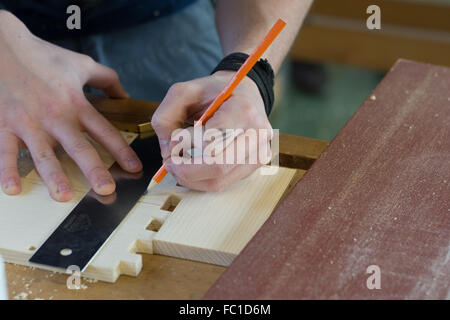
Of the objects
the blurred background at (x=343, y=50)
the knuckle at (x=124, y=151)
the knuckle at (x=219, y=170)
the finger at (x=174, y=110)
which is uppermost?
the finger at (x=174, y=110)

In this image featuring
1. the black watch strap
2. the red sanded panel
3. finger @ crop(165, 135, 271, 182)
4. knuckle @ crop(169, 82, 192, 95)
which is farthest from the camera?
the black watch strap

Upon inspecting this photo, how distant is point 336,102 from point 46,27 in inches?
99.7

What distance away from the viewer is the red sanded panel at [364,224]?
83cm

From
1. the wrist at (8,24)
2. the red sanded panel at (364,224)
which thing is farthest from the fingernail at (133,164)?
the wrist at (8,24)

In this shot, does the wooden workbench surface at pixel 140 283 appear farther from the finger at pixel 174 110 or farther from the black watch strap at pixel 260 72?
the black watch strap at pixel 260 72

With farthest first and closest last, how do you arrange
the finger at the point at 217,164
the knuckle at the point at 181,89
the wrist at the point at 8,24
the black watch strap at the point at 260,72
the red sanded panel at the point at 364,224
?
the wrist at the point at 8,24, the black watch strap at the point at 260,72, the knuckle at the point at 181,89, the finger at the point at 217,164, the red sanded panel at the point at 364,224

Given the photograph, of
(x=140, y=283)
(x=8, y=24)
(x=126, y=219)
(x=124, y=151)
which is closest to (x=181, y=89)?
(x=124, y=151)

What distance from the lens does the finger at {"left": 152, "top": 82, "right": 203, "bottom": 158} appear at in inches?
44.3

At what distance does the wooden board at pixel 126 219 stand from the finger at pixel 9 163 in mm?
19

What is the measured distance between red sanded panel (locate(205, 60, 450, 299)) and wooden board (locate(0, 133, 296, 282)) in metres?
0.08

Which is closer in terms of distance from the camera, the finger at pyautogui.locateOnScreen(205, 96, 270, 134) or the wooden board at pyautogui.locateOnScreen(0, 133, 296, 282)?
the wooden board at pyautogui.locateOnScreen(0, 133, 296, 282)

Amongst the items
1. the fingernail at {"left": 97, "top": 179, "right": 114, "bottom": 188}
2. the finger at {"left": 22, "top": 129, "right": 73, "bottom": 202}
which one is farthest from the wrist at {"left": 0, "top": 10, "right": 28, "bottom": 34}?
the fingernail at {"left": 97, "top": 179, "right": 114, "bottom": 188}

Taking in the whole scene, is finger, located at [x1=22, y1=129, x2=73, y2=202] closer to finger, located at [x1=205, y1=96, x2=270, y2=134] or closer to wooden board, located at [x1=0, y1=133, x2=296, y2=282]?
wooden board, located at [x1=0, y1=133, x2=296, y2=282]

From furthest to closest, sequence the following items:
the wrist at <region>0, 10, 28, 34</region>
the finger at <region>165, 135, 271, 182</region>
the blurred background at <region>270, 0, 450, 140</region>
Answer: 1. the blurred background at <region>270, 0, 450, 140</region>
2. the wrist at <region>0, 10, 28, 34</region>
3. the finger at <region>165, 135, 271, 182</region>
